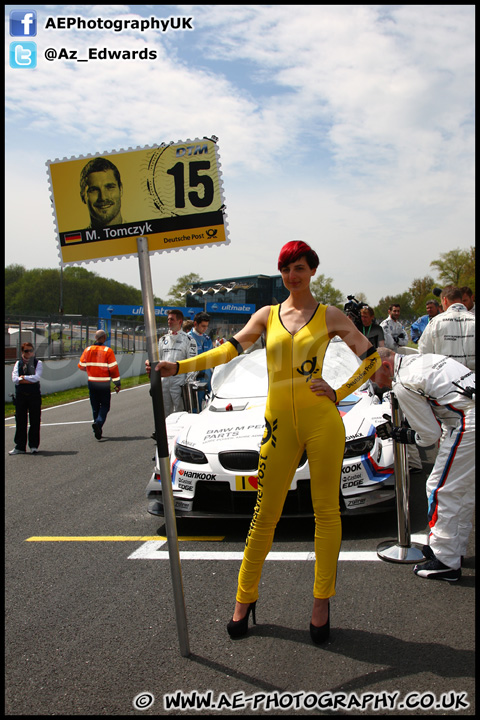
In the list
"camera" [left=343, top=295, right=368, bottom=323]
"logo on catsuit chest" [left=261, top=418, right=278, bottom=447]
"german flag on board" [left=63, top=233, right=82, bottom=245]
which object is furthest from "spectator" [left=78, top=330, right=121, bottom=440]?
"logo on catsuit chest" [left=261, top=418, right=278, bottom=447]

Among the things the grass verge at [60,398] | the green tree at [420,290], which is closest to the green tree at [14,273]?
the green tree at [420,290]

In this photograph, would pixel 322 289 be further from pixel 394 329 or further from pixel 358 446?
pixel 358 446

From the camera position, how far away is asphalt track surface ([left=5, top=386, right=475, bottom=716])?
272cm

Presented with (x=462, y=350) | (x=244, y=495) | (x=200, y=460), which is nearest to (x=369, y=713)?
(x=244, y=495)

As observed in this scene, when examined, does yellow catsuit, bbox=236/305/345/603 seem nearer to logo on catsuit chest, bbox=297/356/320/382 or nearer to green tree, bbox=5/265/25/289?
logo on catsuit chest, bbox=297/356/320/382

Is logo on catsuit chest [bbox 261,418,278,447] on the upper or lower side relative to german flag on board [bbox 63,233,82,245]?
lower

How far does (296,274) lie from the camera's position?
10.8ft

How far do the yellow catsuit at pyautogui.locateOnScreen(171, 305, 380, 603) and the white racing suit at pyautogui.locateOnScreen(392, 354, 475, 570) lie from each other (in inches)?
34.0

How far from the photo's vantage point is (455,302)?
6219mm

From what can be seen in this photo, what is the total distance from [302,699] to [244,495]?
6.81ft

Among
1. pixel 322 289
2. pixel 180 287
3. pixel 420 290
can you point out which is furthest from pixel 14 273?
pixel 322 289

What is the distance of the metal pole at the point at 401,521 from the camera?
14.1 ft

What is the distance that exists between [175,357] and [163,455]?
18.1 feet
